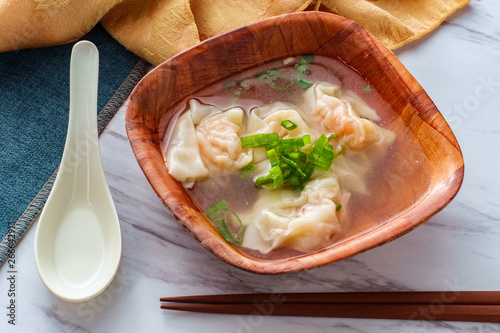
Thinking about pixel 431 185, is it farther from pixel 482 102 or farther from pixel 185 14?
pixel 185 14

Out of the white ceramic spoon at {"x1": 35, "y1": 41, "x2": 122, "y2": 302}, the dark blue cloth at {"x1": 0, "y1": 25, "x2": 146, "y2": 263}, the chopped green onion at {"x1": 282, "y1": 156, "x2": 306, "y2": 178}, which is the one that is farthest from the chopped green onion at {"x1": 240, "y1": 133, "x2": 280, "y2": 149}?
the dark blue cloth at {"x1": 0, "y1": 25, "x2": 146, "y2": 263}

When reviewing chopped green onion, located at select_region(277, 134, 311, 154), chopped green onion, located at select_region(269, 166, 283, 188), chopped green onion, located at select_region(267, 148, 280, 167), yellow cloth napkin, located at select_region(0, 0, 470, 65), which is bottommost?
chopped green onion, located at select_region(269, 166, 283, 188)

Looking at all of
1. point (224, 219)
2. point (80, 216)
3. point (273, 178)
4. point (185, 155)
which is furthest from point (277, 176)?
point (80, 216)

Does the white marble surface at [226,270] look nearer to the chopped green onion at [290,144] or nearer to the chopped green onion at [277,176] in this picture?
the chopped green onion at [277,176]

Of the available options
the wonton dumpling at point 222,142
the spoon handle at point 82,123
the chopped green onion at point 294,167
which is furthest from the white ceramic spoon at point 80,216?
the chopped green onion at point 294,167

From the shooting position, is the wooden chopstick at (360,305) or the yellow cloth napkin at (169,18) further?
the yellow cloth napkin at (169,18)

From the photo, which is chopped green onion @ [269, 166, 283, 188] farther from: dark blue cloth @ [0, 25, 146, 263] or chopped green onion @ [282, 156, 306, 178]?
dark blue cloth @ [0, 25, 146, 263]

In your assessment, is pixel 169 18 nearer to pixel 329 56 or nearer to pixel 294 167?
pixel 329 56
